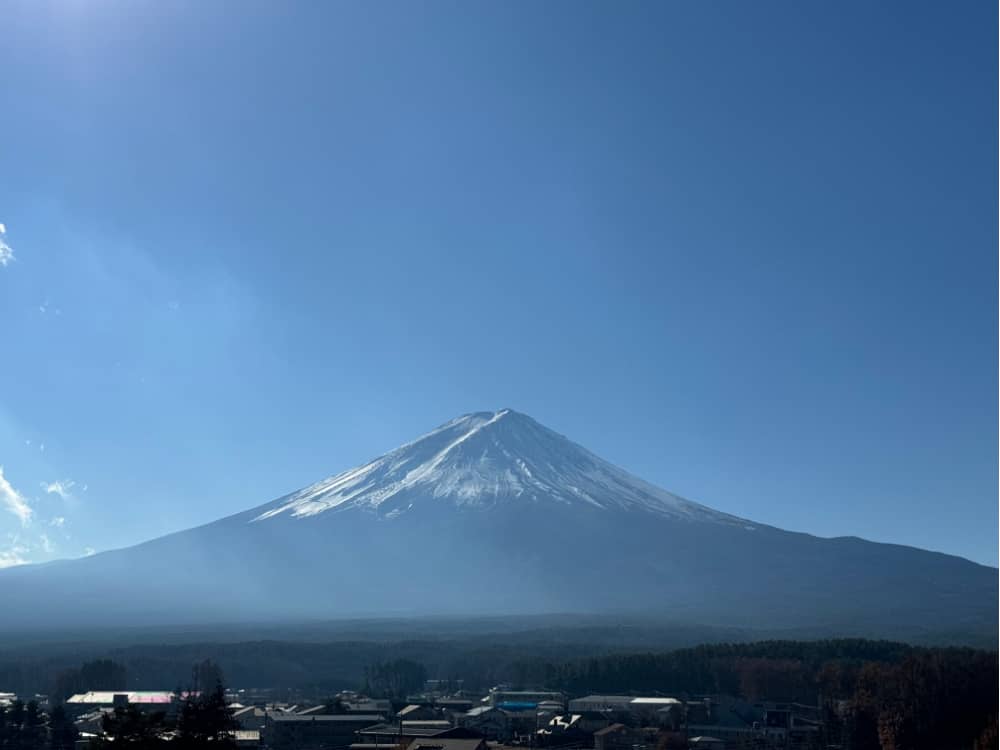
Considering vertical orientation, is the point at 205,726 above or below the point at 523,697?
below

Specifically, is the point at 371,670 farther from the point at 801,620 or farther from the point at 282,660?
the point at 801,620

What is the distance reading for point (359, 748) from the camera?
177 feet

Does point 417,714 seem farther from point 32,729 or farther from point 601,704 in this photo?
point 32,729

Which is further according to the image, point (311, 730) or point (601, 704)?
point (601, 704)

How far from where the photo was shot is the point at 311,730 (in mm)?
61969

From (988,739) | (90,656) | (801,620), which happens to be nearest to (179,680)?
(90,656)

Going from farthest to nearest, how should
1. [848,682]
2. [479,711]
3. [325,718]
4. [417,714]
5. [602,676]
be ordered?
[602,676] → [848,682] → [479,711] → [417,714] → [325,718]

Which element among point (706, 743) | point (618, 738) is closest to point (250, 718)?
point (618, 738)

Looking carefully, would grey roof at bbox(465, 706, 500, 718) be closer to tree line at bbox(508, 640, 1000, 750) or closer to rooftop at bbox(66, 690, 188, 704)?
tree line at bbox(508, 640, 1000, 750)

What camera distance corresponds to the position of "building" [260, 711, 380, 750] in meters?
59.7

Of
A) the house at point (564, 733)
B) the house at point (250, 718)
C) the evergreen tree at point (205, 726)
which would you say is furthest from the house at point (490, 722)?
the evergreen tree at point (205, 726)

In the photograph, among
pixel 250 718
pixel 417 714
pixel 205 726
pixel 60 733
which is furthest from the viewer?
pixel 417 714

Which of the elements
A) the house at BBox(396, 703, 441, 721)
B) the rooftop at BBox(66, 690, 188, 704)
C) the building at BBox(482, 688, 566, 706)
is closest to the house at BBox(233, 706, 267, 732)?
the house at BBox(396, 703, 441, 721)

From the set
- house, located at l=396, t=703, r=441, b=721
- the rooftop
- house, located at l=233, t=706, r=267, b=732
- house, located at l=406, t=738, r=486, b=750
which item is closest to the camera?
house, located at l=406, t=738, r=486, b=750
